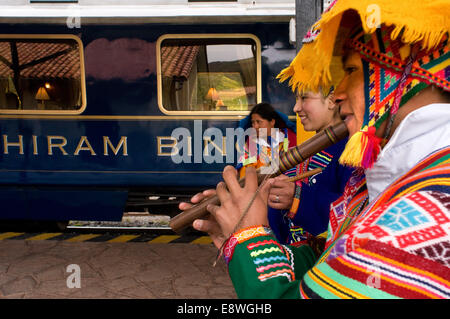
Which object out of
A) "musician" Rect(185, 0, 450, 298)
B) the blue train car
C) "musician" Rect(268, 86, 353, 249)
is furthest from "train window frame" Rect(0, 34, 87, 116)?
"musician" Rect(185, 0, 450, 298)

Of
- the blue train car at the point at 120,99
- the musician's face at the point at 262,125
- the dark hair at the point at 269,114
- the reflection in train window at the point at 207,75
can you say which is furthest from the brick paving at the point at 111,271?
the reflection in train window at the point at 207,75

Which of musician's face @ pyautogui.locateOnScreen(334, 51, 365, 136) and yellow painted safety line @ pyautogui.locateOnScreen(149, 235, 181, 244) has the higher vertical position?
musician's face @ pyautogui.locateOnScreen(334, 51, 365, 136)

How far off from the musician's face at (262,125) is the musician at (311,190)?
107 cm

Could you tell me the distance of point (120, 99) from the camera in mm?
4086

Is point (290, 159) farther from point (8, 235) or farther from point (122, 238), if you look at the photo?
point (8, 235)

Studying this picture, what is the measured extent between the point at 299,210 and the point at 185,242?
3.08 meters

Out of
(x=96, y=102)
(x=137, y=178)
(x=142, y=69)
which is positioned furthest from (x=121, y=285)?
(x=142, y=69)

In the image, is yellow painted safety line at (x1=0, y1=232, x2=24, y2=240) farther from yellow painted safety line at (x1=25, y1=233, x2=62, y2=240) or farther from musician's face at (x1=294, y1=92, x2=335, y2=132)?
musician's face at (x1=294, y1=92, x2=335, y2=132)

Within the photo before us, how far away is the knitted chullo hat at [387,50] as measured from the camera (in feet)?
2.66

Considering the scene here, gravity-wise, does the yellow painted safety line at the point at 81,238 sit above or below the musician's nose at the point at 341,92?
below

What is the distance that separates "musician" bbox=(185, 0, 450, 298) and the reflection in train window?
2978 millimetres

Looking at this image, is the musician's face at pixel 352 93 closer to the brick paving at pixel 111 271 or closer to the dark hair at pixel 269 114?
the dark hair at pixel 269 114

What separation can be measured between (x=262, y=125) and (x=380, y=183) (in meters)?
2.43

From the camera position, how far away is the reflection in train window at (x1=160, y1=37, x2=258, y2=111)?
4027 mm
